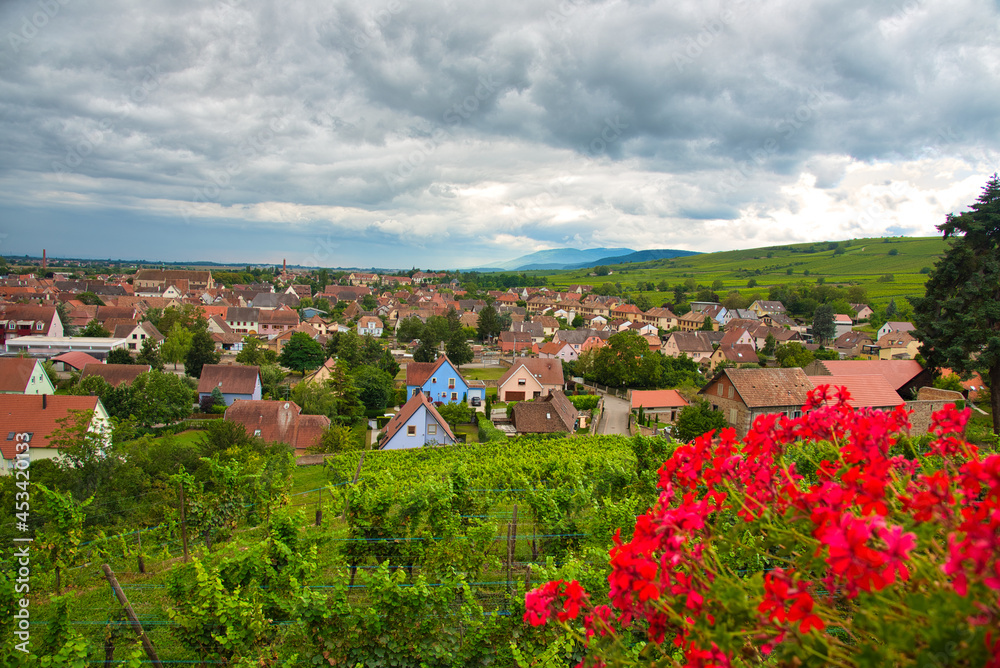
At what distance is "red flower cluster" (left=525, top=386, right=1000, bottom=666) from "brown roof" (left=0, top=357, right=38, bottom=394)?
43.1m

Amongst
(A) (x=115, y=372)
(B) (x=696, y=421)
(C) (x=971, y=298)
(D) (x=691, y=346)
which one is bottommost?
(D) (x=691, y=346)

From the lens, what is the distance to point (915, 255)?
496 ft

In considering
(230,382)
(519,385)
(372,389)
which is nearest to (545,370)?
(519,385)

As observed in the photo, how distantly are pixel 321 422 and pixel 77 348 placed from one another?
41.4 m

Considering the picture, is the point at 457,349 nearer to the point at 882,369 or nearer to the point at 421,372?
the point at 421,372

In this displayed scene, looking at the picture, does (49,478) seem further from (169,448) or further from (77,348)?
(77,348)

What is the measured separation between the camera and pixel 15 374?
106 ft

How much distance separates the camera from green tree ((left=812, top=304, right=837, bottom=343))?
82.6 metres

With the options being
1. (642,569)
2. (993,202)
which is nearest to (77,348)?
(642,569)

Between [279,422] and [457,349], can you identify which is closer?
[279,422]

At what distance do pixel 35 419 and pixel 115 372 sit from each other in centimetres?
1874

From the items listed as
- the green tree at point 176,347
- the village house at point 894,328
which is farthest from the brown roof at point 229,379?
the village house at point 894,328

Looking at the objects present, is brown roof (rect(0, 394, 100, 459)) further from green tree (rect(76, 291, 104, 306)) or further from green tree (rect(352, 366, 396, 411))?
green tree (rect(76, 291, 104, 306))

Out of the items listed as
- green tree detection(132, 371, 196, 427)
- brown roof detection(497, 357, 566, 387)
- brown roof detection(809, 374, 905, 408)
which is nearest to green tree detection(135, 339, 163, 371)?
green tree detection(132, 371, 196, 427)
